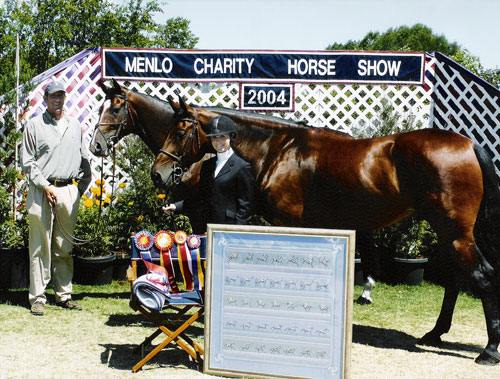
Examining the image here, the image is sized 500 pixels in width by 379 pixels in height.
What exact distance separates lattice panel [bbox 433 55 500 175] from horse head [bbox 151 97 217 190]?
15.9 feet

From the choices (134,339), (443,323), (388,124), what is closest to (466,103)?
(388,124)

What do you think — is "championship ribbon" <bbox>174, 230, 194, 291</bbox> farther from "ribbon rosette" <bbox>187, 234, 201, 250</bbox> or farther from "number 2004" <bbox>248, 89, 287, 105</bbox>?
"number 2004" <bbox>248, 89, 287, 105</bbox>

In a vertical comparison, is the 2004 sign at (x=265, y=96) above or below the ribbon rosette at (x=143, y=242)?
above

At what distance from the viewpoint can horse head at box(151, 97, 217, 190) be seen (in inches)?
210

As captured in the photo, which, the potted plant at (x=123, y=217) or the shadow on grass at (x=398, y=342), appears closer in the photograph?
the shadow on grass at (x=398, y=342)

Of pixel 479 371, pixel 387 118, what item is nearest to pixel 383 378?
pixel 479 371

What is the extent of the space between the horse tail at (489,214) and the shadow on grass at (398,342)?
77 centimetres

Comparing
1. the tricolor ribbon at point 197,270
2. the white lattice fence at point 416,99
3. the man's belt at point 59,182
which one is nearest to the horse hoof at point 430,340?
the tricolor ribbon at point 197,270

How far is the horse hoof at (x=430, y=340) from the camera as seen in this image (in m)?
5.21

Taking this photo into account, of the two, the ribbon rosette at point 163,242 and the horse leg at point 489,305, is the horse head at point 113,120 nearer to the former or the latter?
the ribbon rosette at point 163,242

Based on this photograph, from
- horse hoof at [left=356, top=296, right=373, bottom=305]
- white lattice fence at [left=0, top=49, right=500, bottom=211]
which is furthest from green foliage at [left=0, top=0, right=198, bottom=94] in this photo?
horse hoof at [left=356, top=296, right=373, bottom=305]

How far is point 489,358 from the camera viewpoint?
466 cm

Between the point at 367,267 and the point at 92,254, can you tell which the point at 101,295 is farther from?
the point at 367,267

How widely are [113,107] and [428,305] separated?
13.4ft
